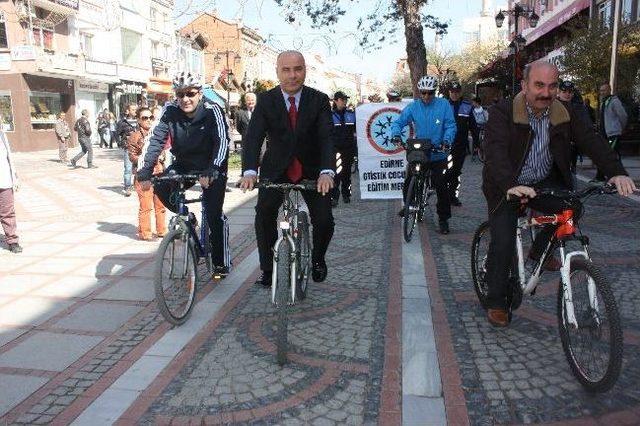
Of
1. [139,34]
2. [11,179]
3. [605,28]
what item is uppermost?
[139,34]

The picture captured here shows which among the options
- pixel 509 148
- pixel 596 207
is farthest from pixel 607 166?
pixel 596 207

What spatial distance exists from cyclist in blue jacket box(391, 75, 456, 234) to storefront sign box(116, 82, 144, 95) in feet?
102

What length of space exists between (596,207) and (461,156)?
208 cm

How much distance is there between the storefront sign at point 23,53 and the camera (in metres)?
25.5

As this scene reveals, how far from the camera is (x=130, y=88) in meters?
35.5

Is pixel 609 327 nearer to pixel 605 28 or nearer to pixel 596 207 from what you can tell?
pixel 596 207

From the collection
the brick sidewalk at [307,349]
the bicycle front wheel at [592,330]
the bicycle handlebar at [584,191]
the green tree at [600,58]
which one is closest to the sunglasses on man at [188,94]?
the brick sidewalk at [307,349]

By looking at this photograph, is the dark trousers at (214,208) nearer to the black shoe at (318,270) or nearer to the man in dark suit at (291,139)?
the man in dark suit at (291,139)

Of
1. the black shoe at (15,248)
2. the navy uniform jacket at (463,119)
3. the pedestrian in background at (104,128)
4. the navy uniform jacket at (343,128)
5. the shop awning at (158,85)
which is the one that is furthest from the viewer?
the shop awning at (158,85)

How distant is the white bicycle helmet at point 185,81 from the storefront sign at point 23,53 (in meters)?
24.5

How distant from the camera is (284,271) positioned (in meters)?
3.62

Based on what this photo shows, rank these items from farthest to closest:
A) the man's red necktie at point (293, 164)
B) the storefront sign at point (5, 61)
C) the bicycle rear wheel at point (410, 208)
Answer: the storefront sign at point (5, 61) → the bicycle rear wheel at point (410, 208) → the man's red necktie at point (293, 164)

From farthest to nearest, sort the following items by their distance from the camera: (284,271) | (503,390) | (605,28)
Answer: (605,28) → (284,271) → (503,390)

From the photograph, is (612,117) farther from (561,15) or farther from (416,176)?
(561,15)
